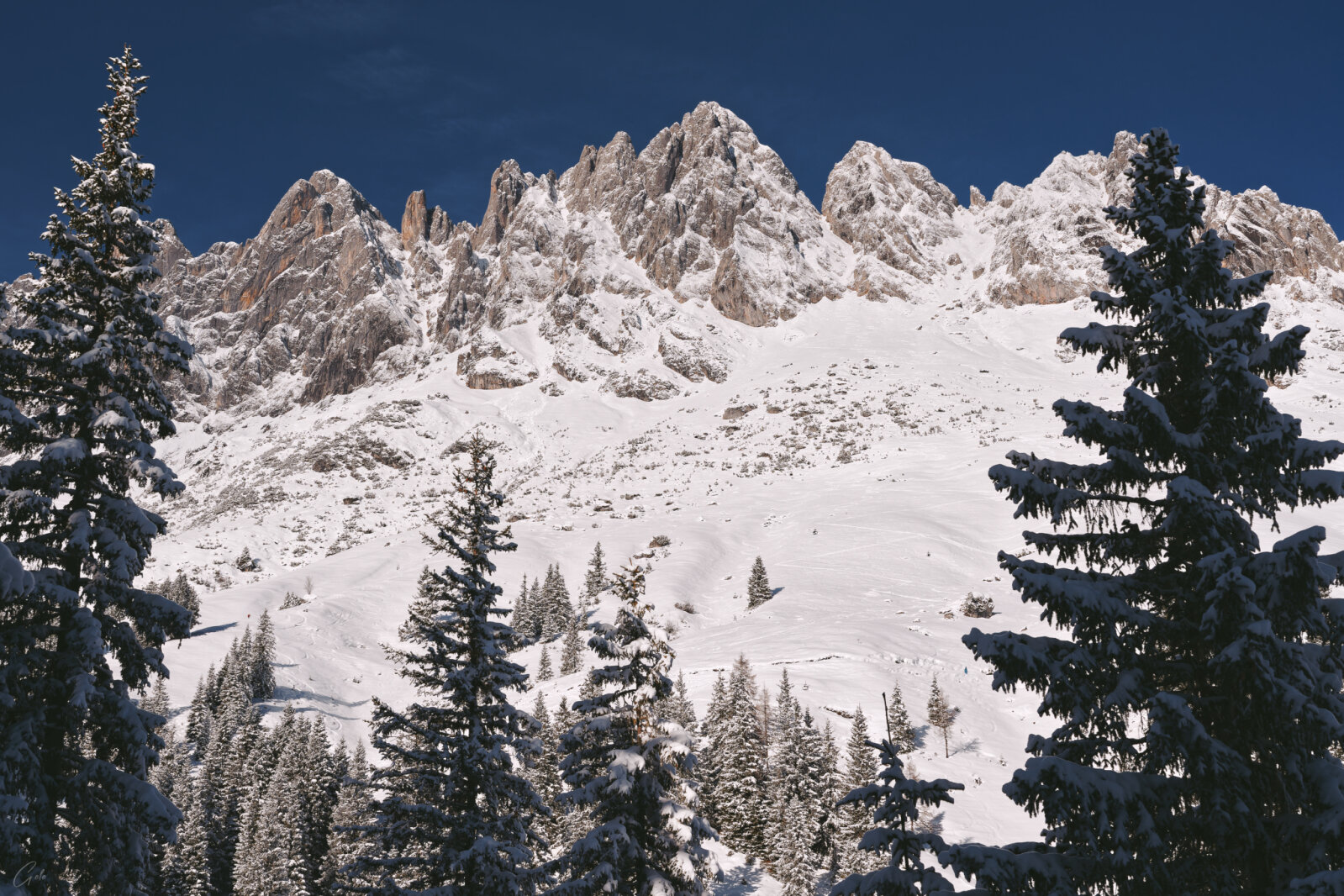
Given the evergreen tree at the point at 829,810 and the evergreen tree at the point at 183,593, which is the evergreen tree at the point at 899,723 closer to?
the evergreen tree at the point at 829,810

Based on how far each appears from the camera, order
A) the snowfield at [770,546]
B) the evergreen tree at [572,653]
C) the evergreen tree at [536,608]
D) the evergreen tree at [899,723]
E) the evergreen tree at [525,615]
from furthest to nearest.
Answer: the evergreen tree at [536,608] → the evergreen tree at [525,615] → the evergreen tree at [572,653] → the snowfield at [770,546] → the evergreen tree at [899,723]

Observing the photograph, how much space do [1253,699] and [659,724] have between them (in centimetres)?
988

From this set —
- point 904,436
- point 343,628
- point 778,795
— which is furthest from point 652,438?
point 778,795

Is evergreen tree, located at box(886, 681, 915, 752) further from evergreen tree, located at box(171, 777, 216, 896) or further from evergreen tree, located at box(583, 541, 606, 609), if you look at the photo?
evergreen tree, located at box(583, 541, 606, 609)

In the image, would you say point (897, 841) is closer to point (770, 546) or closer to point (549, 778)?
point (549, 778)

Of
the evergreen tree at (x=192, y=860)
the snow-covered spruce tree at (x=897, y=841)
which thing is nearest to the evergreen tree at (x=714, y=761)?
the evergreen tree at (x=192, y=860)

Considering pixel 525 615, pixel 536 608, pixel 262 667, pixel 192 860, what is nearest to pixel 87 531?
pixel 192 860

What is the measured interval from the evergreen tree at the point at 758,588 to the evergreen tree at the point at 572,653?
68.5ft

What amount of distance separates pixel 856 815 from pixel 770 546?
2807 inches

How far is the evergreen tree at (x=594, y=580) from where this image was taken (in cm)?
9294

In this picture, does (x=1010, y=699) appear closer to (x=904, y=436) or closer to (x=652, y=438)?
(x=904, y=436)

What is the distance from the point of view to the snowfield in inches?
2413

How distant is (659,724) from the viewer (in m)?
13.9

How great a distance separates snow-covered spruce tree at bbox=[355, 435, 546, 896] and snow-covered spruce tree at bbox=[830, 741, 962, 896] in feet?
25.0
